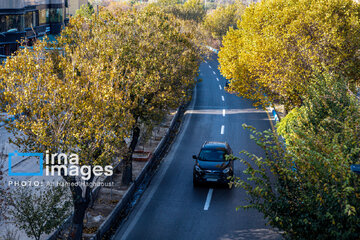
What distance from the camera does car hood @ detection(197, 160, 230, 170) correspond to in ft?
64.7

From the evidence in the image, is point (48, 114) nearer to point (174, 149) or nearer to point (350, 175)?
point (350, 175)

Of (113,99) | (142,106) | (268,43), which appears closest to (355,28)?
(268,43)

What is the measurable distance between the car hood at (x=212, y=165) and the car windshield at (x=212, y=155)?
1.10 feet

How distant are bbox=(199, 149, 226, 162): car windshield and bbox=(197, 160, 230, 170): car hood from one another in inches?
13.1

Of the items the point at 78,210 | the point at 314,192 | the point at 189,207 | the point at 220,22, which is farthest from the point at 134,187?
the point at 220,22

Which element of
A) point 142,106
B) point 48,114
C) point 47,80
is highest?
point 47,80

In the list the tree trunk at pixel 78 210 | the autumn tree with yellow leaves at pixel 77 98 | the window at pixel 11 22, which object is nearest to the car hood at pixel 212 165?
the autumn tree with yellow leaves at pixel 77 98

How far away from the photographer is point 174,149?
26469mm

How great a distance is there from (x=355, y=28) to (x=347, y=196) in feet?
71.1

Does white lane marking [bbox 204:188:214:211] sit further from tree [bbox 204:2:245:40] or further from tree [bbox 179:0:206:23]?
tree [bbox 179:0:206:23]

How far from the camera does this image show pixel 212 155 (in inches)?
818

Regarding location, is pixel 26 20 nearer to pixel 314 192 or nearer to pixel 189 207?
pixel 189 207

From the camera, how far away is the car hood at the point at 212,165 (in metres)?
19.7

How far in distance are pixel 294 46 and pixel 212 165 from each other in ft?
34.0
